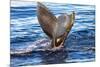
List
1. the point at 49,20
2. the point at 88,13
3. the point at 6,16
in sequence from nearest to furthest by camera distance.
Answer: the point at 6,16 → the point at 49,20 → the point at 88,13

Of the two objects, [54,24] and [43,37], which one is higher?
[54,24]

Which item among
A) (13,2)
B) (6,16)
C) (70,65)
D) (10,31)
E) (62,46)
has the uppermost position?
(13,2)

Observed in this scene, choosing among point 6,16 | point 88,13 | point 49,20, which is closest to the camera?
point 6,16

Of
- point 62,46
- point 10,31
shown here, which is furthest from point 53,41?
point 10,31

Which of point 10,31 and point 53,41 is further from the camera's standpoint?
point 53,41

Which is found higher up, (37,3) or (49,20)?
(37,3)

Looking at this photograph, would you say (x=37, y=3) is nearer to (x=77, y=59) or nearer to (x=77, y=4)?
(x=77, y=4)

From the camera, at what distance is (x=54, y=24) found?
221cm

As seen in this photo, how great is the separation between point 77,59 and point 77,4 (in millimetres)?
621

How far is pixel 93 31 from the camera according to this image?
94.5 inches

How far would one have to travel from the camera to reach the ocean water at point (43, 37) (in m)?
2.05

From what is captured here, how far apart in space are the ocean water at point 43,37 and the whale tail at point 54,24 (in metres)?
0.04

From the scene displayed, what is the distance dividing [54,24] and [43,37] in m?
0.19

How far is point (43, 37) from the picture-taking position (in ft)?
7.07
